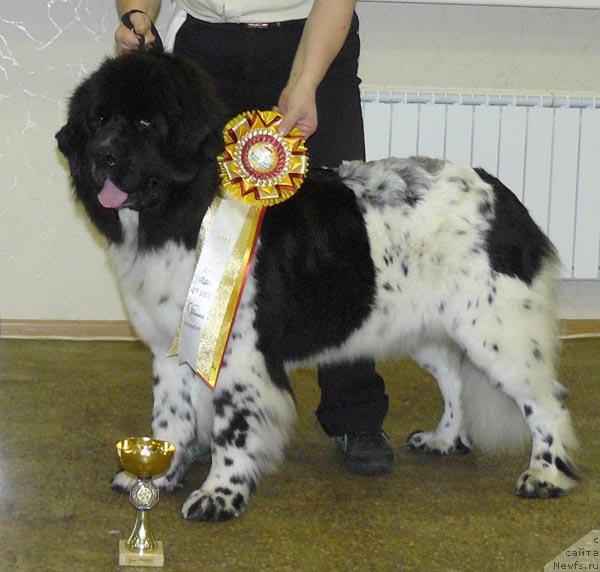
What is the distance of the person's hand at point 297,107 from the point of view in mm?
2889

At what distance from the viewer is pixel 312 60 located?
9.56 ft

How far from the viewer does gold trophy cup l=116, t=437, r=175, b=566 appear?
243cm

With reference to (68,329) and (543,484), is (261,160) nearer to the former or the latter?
(543,484)

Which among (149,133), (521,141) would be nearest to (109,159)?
(149,133)

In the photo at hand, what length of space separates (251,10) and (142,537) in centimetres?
157

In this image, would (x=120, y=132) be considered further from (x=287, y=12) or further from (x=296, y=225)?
(x=287, y=12)

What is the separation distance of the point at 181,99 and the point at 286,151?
1.17ft

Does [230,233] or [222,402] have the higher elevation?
[230,233]

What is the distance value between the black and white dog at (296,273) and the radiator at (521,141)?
187cm

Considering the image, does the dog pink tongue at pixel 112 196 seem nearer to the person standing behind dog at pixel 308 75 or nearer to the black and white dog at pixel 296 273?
the black and white dog at pixel 296 273

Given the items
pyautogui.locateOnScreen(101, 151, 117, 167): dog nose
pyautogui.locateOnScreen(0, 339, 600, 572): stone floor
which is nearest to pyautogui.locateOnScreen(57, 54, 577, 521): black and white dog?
pyautogui.locateOnScreen(101, 151, 117, 167): dog nose

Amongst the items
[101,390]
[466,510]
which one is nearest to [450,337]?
[466,510]

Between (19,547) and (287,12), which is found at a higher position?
(287,12)

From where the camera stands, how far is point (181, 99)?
105 inches
